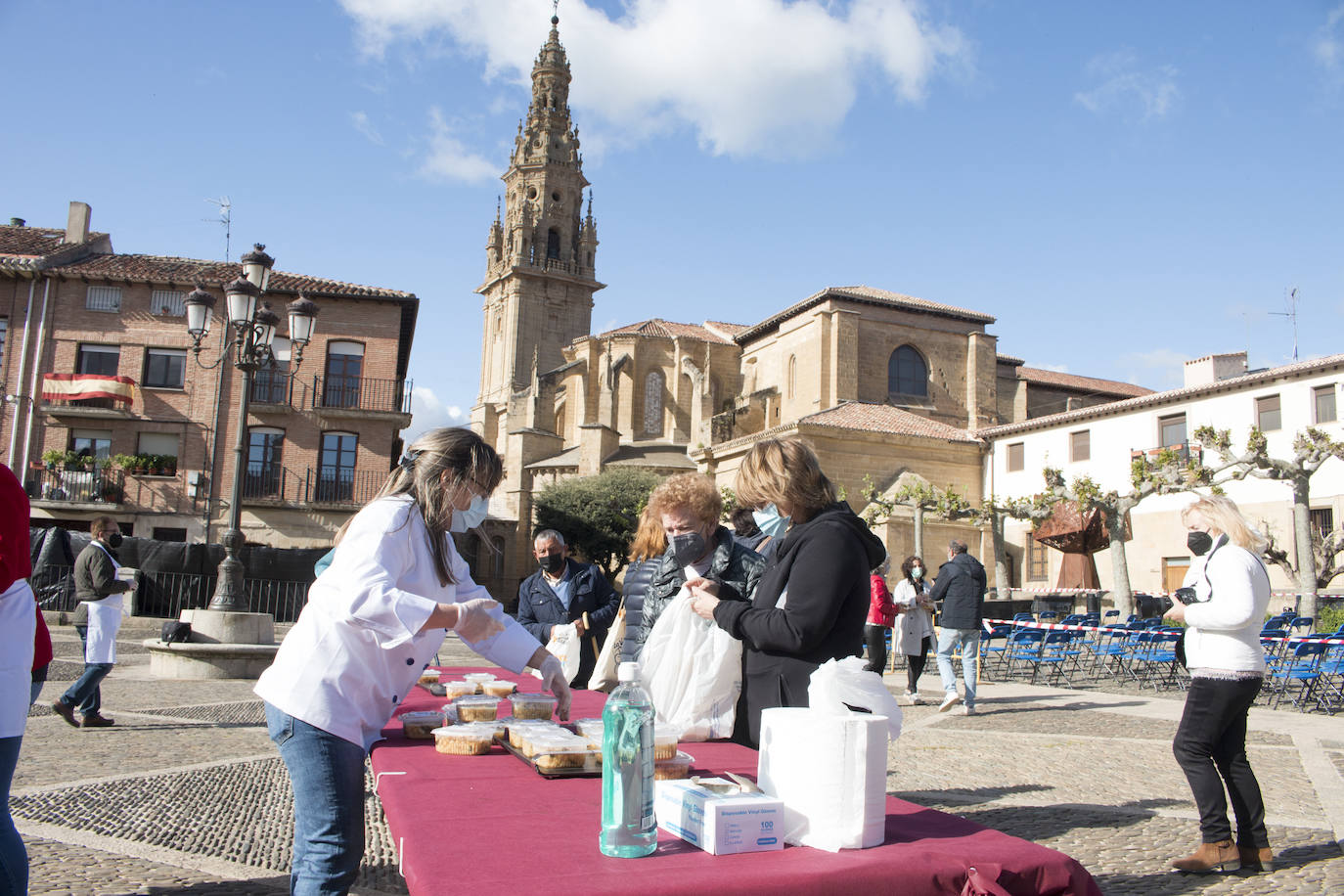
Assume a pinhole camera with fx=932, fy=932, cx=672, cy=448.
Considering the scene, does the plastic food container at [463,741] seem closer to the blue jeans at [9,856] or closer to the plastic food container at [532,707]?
the plastic food container at [532,707]

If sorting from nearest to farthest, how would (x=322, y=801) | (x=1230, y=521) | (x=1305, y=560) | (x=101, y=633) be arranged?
(x=322, y=801) < (x=1230, y=521) < (x=101, y=633) < (x=1305, y=560)

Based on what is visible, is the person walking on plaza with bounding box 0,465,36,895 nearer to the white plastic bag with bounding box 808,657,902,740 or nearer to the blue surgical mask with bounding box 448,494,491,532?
the blue surgical mask with bounding box 448,494,491,532

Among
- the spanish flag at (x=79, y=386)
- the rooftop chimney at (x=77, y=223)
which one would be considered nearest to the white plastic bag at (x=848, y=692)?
the spanish flag at (x=79, y=386)

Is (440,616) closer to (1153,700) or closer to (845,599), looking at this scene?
(845,599)

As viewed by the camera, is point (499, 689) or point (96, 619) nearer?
point (499, 689)

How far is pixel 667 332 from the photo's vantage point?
5219 centimetres

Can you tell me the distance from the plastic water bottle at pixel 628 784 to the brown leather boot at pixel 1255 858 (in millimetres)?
3805

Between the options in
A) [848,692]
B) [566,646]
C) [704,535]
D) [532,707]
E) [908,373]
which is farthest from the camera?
[908,373]

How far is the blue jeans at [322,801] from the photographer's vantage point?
2.37 meters

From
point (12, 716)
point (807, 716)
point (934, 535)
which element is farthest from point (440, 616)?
point (934, 535)

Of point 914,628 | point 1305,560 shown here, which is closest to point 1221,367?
point 1305,560

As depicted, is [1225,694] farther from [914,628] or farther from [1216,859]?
[914,628]

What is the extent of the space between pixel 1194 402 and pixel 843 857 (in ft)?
112

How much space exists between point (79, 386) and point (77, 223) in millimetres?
7478
